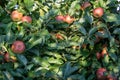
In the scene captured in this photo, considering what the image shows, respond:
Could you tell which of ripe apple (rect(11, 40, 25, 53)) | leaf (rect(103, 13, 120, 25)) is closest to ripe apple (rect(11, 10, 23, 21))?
ripe apple (rect(11, 40, 25, 53))

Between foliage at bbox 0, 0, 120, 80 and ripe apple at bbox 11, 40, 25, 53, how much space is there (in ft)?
0.08

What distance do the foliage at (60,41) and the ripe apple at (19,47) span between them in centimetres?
2

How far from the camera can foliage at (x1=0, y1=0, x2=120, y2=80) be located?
6.45ft

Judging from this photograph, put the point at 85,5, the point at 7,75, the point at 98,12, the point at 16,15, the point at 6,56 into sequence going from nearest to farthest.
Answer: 1. the point at 7,75
2. the point at 6,56
3. the point at 16,15
4. the point at 98,12
5. the point at 85,5

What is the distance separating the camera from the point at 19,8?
7.44 ft

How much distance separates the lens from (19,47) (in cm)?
187

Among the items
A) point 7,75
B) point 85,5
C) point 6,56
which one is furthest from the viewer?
point 85,5

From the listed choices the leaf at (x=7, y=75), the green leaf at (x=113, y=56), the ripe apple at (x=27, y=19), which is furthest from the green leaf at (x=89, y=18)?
the leaf at (x=7, y=75)

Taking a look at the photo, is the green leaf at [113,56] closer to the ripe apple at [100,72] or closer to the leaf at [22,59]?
the ripe apple at [100,72]

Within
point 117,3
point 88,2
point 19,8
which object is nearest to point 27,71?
point 19,8

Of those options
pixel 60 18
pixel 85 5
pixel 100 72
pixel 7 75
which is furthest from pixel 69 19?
pixel 7 75

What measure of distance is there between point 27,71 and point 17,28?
0.32 m

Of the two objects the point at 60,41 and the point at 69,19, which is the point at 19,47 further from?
the point at 69,19

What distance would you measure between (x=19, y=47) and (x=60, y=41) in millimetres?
389
